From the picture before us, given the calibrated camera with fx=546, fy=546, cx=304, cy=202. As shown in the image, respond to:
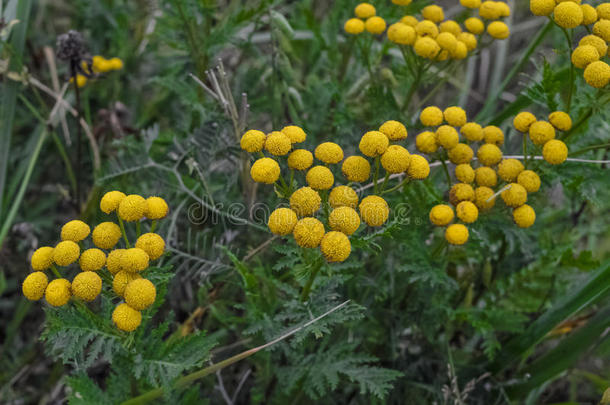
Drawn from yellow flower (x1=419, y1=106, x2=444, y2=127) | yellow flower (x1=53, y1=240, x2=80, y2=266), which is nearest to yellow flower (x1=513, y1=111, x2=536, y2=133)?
yellow flower (x1=419, y1=106, x2=444, y2=127)

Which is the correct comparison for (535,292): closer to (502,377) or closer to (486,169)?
(502,377)

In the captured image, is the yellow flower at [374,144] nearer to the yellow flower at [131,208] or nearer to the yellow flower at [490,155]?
the yellow flower at [490,155]

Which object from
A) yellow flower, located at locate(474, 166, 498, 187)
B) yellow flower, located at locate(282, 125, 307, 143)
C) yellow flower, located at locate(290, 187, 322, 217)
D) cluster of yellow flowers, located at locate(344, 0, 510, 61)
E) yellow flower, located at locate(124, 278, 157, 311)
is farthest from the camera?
cluster of yellow flowers, located at locate(344, 0, 510, 61)

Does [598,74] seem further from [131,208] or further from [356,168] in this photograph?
[131,208]

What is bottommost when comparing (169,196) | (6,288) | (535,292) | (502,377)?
(502,377)

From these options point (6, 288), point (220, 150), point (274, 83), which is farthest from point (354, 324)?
point (6, 288)

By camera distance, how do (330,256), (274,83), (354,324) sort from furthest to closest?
(274,83) → (354,324) → (330,256)

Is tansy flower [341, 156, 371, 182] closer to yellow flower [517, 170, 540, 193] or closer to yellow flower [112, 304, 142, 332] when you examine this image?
yellow flower [517, 170, 540, 193]
